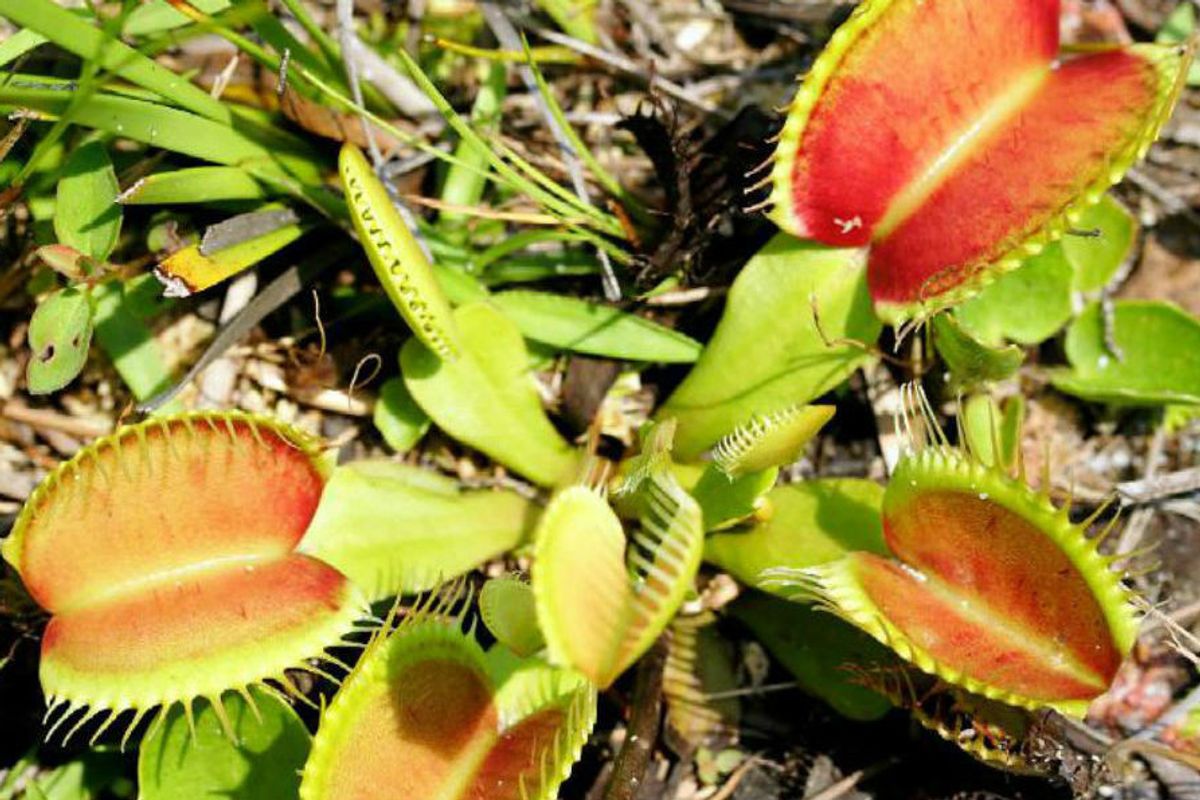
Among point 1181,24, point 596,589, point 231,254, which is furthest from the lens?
point 1181,24

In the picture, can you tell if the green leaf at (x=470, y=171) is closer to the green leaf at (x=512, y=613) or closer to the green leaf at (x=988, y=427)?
the green leaf at (x=512, y=613)

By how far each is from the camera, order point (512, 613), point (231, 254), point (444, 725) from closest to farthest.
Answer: point (512, 613), point (444, 725), point (231, 254)

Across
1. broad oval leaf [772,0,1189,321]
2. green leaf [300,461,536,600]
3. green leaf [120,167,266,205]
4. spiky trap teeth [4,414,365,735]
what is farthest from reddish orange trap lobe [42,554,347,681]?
broad oval leaf [772,0,1189,321]

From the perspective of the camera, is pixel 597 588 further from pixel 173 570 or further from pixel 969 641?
pixel 173 570

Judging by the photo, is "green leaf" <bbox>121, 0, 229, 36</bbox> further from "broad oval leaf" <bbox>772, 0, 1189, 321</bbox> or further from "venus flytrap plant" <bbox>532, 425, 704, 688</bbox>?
"venus flytrap plant" <bbox>532, 425, 704, 688</bbox>

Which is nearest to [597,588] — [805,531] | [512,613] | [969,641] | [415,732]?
[512,613]

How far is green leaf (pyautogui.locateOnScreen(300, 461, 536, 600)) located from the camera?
2.01m

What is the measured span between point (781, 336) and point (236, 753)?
1.18 meters

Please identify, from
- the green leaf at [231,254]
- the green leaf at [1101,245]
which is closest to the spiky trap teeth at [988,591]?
the green leaf at [1101,245]

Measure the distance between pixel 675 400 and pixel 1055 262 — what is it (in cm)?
82

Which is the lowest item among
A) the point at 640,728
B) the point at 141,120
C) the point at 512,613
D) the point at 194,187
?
the point at 640,728

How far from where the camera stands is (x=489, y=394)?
2189 millimetres

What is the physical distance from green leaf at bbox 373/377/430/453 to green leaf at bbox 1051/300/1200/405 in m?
1.31

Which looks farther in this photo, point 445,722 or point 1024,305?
point 1024,305
